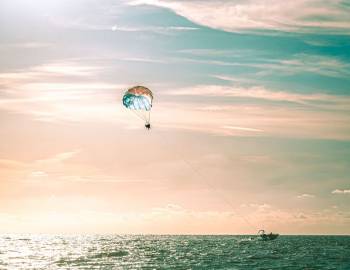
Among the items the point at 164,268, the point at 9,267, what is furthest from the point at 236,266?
the point at 9,267

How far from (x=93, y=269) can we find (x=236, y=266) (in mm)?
20501

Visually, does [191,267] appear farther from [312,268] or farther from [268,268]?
[312,268]

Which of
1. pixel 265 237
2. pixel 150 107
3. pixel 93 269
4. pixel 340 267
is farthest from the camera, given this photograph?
pixel 265 237

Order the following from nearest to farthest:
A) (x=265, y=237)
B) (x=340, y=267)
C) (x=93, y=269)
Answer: (x=93, y=269) < (x=340, y=267) < (x=265, y=237)

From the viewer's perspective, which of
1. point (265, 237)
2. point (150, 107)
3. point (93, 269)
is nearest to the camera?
point (150, 107)

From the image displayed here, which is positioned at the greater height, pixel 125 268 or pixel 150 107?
pixel 150 107

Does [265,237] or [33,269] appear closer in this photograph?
[33,269]

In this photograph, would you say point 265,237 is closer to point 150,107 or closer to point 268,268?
point 268,268

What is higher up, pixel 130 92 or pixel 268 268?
pixel 130 92

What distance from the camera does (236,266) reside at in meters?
75.9

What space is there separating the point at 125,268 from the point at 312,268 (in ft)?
88.9

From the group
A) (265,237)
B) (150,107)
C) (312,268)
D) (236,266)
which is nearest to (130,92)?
(150,107)

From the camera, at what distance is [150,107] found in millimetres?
49844

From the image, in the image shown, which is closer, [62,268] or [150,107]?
[150,107]
